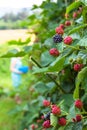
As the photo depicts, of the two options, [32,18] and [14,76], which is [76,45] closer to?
[32,18]

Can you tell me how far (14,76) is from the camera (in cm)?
648

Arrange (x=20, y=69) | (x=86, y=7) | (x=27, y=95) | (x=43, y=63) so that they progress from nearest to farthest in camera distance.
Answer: (x=86, y=7) → (x=43, y=63) → (x=27, y=95) → (x=20, y=69)

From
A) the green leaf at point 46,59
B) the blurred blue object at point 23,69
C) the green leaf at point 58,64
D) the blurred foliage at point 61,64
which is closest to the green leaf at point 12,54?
the blurred foliage at point 61,64

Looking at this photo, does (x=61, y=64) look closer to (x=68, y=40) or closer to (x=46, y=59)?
(x=68, y=40)

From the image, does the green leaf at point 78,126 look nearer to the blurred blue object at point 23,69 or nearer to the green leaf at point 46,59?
the green leaf at point 46,59

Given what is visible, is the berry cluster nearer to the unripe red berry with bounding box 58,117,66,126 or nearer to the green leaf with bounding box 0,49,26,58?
the unripe red berry with bounding box 58,117,66,126

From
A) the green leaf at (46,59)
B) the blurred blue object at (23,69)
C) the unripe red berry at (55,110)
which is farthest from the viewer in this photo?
the blurred blue object at (23,69)

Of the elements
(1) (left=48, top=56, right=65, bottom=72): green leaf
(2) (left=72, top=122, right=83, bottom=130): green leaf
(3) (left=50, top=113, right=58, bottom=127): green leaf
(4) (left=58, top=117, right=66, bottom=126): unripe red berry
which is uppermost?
(1) (left=48, top=56, right=65, bottom=72): green leaf

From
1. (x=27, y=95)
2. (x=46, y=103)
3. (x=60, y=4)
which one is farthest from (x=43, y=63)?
(x=27, y=95)

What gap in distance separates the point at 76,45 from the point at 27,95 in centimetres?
280

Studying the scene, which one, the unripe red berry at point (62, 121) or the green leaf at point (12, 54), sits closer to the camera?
the unripe red berry at point (62, 121)

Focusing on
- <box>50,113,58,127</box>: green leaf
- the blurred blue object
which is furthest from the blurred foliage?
the blurred blue object

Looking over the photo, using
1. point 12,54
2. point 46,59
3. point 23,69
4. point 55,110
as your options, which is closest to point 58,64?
point 55,110

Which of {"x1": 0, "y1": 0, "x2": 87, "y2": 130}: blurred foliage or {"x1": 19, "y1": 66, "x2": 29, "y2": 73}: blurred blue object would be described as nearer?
{"x1": 0, "y1": 0, "x2": 87, "y2": 130}: blurred foliage
